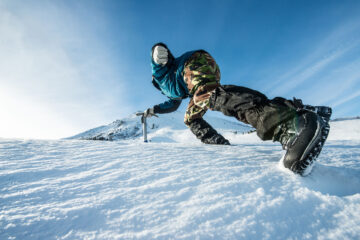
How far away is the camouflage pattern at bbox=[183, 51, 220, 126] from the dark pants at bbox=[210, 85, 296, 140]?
17 centimetres

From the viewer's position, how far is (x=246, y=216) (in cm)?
46

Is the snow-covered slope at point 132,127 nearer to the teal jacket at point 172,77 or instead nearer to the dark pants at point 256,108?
the teal jacket at point 172,77

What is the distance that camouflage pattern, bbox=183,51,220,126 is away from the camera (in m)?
1.17

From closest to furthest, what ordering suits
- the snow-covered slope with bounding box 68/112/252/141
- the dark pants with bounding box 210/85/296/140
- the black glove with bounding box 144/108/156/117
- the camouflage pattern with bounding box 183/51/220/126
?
the dark pants with bounding box 210/85/296/140 → the camouflage pattern with bounding box 183/51/220/126 → the black glove with bounding box 144/108/156/117 → the snow-covered slope with bounding box 68/112/252/141


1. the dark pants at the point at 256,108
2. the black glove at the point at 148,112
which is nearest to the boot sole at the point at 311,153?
the dark pants at the point at 256,108

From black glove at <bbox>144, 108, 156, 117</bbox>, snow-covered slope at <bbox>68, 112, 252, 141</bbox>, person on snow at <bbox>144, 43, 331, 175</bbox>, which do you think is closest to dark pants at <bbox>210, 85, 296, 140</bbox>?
person on snow at <bbox>144, 43, 331, 175</bbox>

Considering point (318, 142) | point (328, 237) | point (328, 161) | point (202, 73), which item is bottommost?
point (328, 237)

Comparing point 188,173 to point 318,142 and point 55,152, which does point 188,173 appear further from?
point 55,152

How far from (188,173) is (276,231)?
372 mm

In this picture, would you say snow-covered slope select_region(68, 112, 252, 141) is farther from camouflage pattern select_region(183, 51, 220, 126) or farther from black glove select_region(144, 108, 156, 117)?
camouflage pattern select_region(183, 51, 220, 126)

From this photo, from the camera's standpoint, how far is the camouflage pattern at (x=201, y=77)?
3.84ft

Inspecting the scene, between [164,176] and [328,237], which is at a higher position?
[164,176]

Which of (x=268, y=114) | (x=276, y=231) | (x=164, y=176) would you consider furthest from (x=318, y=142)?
(x=164, y=176)

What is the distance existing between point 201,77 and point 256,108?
1.79 feet
